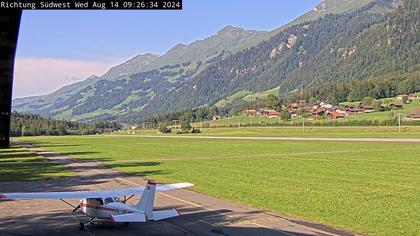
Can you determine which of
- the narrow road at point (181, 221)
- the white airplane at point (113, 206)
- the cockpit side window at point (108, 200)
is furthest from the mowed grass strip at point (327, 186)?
the cockpit side window at point (108, 200)

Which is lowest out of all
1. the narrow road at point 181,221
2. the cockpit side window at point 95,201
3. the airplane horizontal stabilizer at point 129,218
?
the narrow road at point 181,221

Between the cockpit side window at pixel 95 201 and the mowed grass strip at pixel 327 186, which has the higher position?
the cockpit side window at pixel 95 201

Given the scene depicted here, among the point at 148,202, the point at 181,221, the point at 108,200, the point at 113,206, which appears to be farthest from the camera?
the point at 181,221

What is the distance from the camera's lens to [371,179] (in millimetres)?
37344

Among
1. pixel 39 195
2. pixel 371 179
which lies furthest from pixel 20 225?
pixel 371 179

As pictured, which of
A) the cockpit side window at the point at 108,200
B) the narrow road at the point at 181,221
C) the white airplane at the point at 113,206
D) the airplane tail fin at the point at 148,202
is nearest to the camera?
the white airplane at the point at 113,206

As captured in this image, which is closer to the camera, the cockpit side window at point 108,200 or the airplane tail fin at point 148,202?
the airplane tail fin at point 148,202

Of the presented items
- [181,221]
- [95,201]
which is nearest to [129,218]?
[95,201]

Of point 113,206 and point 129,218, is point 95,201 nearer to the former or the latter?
point 113,206

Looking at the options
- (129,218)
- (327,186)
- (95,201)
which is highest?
(95,201)

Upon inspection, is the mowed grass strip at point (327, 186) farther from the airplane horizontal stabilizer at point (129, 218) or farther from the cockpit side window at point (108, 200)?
the cockpit side window at point (108, 200)

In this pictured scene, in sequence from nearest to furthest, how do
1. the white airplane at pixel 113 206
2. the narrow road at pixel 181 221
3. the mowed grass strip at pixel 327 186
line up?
the white airplane at pixel 113 206, the narrow road at pixel 181 221, the mowed grass strip at pixel 327 186

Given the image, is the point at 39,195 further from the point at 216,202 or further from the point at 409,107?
the point at 409,107

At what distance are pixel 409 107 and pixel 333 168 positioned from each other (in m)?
165
